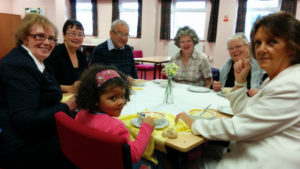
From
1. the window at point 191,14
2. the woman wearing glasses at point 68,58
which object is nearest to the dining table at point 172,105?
the woman wearing glasses at point 68,58

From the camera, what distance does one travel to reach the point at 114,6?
8.38 meters

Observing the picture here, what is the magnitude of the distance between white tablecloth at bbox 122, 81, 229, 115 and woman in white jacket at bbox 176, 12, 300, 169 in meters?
0.54

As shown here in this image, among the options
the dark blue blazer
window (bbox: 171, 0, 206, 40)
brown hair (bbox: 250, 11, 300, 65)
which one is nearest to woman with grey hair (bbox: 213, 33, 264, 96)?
brown hair (bbox: 250, 11, 300, 65)

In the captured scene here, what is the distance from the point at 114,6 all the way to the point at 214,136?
8.22m

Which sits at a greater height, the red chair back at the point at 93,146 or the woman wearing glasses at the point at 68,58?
the woman wearing glasses at the point at 68,58

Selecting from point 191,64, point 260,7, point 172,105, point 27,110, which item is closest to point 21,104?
point 27,110

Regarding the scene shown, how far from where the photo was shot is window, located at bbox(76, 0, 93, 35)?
29.7ft

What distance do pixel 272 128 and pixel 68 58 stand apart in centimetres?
201

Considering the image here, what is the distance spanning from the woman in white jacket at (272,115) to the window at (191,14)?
660 cm

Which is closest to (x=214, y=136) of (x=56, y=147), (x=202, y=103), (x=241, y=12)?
(x=202, y=103)

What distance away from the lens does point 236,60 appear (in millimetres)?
2529

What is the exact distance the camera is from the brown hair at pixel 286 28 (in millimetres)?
975

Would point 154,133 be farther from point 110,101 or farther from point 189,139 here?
point 110,101

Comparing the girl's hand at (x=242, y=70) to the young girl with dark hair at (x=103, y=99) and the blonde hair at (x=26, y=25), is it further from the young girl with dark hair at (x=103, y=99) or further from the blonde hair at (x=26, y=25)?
the blonde hair at (x=26, y=25)
